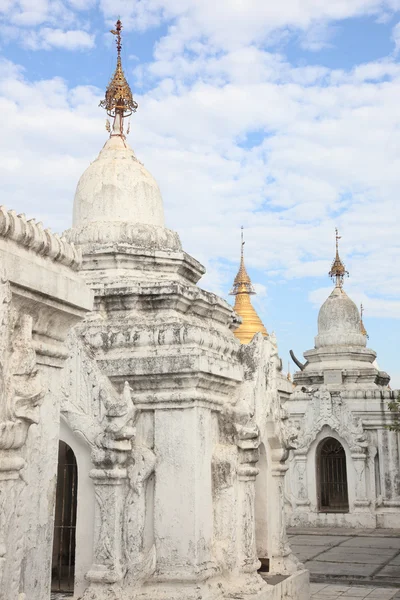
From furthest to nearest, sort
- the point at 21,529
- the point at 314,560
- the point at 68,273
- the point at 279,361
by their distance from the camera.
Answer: the point at 314,560
the point at 279,361
the point at 68,273
the point at 21,529

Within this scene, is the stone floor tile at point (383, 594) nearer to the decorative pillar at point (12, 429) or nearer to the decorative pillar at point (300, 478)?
the decorative pillar at point (12, 429)

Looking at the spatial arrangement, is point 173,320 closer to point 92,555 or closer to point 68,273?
point 92,555

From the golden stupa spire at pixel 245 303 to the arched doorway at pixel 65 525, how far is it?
84.9 ft

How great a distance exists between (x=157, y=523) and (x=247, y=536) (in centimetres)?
138

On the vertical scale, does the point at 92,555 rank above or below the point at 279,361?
below

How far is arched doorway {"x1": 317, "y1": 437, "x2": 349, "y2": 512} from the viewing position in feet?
70.0

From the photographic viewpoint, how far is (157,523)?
24.9 ft

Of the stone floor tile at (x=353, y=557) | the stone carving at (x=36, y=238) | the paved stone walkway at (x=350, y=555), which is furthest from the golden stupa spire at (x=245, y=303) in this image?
the stone carving at (x=36, y=238)

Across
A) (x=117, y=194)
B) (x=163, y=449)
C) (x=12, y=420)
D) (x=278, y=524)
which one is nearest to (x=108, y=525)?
(x=163, y=449)

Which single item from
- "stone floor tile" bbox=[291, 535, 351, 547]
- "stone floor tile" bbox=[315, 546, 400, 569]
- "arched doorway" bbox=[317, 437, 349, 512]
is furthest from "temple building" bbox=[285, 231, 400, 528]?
"stone floor tile" bbox=[315, 546, 400, 569]

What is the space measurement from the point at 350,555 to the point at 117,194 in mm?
9165

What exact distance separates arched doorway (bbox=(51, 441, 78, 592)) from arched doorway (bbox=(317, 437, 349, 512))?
1404 centimetres

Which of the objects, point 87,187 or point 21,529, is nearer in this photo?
point 21,529

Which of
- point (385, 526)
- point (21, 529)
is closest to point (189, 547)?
point (21, 529)
